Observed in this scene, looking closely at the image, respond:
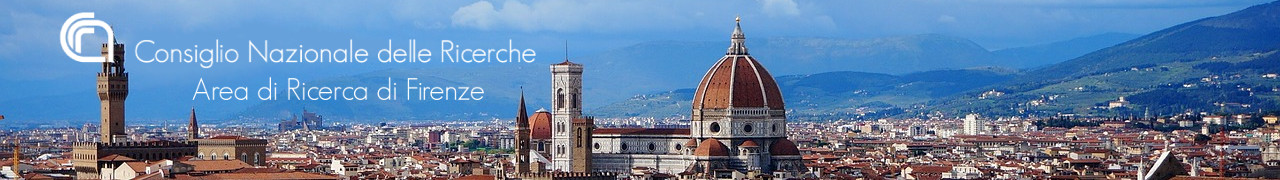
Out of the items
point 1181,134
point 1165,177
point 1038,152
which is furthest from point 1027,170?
point 1181,134

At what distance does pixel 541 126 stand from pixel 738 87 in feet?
23.5

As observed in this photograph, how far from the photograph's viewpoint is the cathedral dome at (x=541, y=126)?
110 metres

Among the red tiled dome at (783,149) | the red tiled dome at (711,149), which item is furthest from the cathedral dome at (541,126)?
the red tiled dome at (783,149)

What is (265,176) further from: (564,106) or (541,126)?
(541,126)

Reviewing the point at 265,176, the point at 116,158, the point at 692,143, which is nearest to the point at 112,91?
the point at 116,158

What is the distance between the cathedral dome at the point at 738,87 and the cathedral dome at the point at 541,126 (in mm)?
5262

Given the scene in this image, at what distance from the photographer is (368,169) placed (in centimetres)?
11125

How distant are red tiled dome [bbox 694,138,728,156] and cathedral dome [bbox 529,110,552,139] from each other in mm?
5898

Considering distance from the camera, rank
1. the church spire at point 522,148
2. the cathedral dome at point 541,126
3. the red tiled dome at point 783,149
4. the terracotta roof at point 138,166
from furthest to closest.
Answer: the cathedral dome at point 541,126
the red tiled dome at point 783,149
the church spire at point 522,148
the terracotta roof at point 138,166

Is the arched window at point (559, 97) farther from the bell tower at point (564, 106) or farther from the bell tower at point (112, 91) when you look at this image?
the bell tower at point (112, 91)

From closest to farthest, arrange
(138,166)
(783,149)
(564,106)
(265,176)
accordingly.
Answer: (265,176) → (138,166) → (783,149) → (564,106)

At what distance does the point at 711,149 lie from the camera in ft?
347

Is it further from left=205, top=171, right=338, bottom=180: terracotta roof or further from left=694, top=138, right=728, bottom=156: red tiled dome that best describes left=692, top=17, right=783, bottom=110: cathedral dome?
left=205, top=171, right=338, bottom=180: terracotta roof

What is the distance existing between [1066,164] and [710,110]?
12.6 metres
